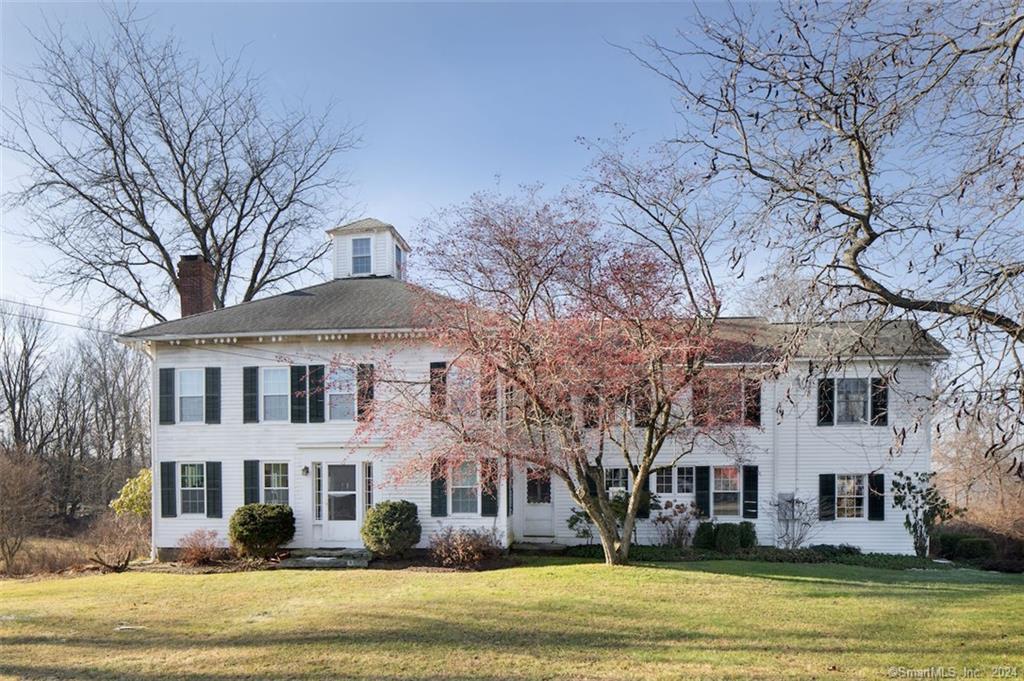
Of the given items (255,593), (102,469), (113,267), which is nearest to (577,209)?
(255,593)

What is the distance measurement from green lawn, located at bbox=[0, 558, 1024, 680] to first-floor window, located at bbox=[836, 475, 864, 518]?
12.1ft

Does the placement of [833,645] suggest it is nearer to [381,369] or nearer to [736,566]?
[736,566]

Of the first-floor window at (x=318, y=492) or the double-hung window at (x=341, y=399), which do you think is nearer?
the double-hung window at (x=341, y=399)

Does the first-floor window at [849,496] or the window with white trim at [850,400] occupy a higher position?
the window with white trim at [850,400]

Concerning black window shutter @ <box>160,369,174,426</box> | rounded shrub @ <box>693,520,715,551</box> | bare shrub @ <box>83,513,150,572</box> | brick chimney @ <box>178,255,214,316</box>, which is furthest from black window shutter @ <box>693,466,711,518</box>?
brick chimney @ <box>178,255,214,316</box>

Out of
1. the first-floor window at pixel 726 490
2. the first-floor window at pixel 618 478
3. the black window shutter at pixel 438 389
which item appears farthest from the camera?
the first-floor window at pixel 618 478

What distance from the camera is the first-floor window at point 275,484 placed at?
1716 cm

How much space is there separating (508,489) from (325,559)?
4.47 m

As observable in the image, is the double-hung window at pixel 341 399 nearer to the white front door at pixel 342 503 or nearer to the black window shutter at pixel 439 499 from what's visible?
the white front door at pixel 342 503

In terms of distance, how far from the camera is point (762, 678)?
6973mm

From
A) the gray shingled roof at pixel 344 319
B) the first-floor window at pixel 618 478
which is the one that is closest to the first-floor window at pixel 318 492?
the gray shingled roof at pixel 344 319

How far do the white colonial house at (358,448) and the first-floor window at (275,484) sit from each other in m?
0.03

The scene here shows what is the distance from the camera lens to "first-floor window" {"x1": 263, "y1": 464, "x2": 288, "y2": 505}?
56.3 ft

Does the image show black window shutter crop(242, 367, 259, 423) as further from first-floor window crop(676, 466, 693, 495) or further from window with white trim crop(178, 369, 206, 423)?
first-floor window crop(676, 466, 693, 495)
